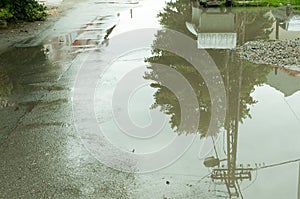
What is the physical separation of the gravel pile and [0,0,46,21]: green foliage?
10.1 metres

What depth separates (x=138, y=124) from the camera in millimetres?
7141

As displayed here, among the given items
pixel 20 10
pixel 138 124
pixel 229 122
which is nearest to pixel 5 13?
pixel 20 10

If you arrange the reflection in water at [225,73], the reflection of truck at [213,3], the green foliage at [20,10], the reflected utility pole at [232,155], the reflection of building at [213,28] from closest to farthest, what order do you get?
the reflected utility pole at [232,155]
the reflection in water at [225,73]
the reflection of building at [213,28]
the green foliage at [20,10]
the reflection of truck at [213,3]

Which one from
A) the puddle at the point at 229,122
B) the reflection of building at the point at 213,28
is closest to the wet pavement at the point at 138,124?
the puddle at the point at 229,122

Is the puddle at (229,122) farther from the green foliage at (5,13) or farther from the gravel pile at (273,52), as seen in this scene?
the green foliage at (5,13)

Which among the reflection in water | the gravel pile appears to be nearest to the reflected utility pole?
the reflection in water

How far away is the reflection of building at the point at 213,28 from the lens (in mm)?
11738

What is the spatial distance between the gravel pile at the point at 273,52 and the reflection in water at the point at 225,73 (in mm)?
336

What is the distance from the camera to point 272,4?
18.9 m

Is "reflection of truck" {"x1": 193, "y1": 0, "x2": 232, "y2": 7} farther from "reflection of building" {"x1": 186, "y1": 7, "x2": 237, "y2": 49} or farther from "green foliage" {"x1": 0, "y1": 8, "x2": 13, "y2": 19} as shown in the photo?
"green foliage" {"x1": 0, "y1": 8, "x2": 13, "y2": 19}

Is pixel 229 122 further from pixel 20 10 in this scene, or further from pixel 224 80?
pixel 20 10

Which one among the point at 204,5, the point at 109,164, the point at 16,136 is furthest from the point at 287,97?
the point at 204,5

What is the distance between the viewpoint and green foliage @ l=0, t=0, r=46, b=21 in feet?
55.1

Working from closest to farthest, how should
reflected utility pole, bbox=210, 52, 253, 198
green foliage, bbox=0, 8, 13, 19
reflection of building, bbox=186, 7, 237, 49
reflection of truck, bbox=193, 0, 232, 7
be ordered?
reflected utility pole, bbox=210, 52, 253, 198 → reflection of building, bbox=186, 7, 237, 49 → green foliage, bbox=0, 8, 13, 19 → reflection of truck, bbox=193, 0, 232, 7
